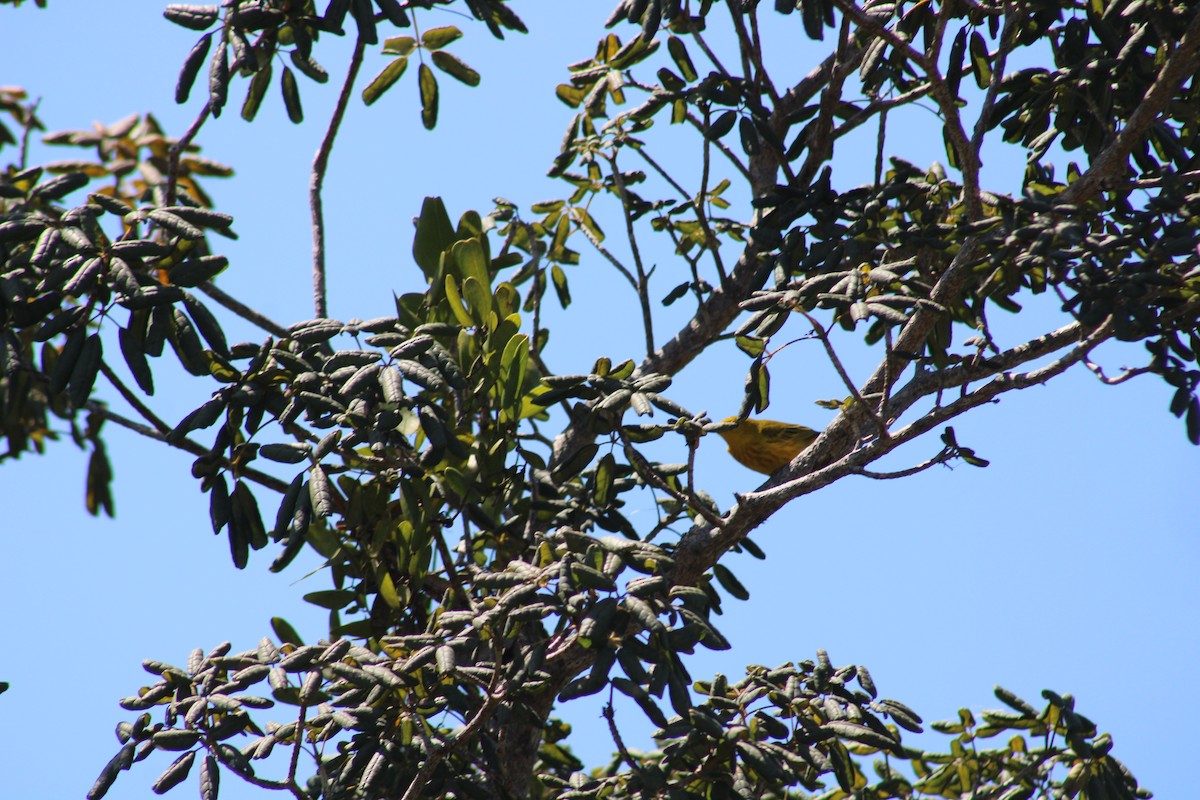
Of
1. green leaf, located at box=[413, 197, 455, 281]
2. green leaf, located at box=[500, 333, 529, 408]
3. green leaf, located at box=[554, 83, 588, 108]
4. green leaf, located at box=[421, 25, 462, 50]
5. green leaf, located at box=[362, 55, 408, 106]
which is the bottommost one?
green leaf, located at box=[500, 333, 529, 408]

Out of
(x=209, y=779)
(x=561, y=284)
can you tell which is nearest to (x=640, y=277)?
(x=561, y=284)

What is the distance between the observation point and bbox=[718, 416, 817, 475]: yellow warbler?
4.56m

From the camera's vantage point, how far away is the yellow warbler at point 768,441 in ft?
15.0

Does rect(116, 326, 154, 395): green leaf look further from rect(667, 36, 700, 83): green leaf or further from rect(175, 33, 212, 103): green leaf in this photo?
rect(667, 36, 700, 83): green leaf

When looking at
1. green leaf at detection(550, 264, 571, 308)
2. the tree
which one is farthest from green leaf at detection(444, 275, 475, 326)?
green leaf at detection(550, 264, 571, 308)

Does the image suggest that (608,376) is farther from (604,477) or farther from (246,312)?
(246,312)

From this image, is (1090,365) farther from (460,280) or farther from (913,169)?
(460,280)

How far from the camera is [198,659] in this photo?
2779mm

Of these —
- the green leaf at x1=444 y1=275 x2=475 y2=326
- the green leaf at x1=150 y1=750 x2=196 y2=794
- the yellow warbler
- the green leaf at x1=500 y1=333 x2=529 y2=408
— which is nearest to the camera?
the green leaf at x1=150 y1=750 x2=196 y2=794

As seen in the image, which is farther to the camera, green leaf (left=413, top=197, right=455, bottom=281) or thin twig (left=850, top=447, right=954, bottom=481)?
green leaf (left=413, top=197, right=455, bottom=281)

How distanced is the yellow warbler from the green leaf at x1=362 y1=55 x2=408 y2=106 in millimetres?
1942

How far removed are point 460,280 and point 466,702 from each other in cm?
126

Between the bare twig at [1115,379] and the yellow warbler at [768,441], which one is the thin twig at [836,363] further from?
the yellow warbler at [768,441]

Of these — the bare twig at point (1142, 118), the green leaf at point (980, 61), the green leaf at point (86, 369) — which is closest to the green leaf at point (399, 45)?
the green leaf at point (86, 369)
